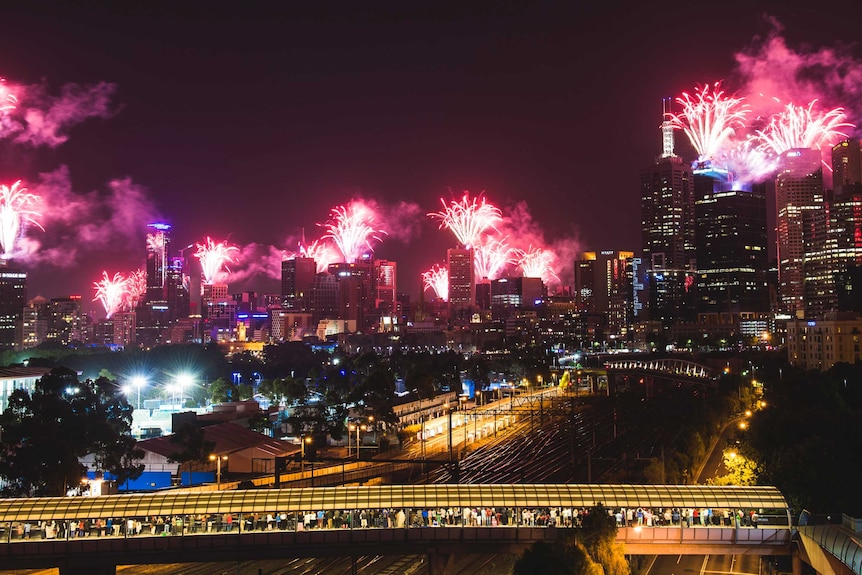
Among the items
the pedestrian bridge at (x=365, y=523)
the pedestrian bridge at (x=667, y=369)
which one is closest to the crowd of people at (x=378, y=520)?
the pedestrian bridge at (x=365, y=523)

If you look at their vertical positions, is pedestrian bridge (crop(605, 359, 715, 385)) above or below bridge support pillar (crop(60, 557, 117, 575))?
below

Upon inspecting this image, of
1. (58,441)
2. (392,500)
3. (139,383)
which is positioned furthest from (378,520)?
(139,383)

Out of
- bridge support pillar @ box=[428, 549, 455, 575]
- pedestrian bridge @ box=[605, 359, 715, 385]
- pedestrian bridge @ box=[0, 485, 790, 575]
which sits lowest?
pedestrian bridge @ box=[605, 359, 715, 385]

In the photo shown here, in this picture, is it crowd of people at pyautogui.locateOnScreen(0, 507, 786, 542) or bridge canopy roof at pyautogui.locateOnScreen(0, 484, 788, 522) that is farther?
bridge canopy roof at pyautogui.locateOnScreen(0, 484, 788, 522)

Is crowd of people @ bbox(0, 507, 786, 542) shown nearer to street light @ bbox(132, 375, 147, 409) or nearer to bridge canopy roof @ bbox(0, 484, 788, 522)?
bridge canopy roof @ bbox(0, 484, 788, 522)

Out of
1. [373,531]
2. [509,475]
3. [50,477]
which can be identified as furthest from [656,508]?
[50,477]

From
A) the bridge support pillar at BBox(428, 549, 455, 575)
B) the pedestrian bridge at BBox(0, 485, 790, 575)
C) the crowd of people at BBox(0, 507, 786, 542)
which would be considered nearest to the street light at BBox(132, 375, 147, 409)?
the pedestrian bridge at BBox(0, 485, 790, 575)
